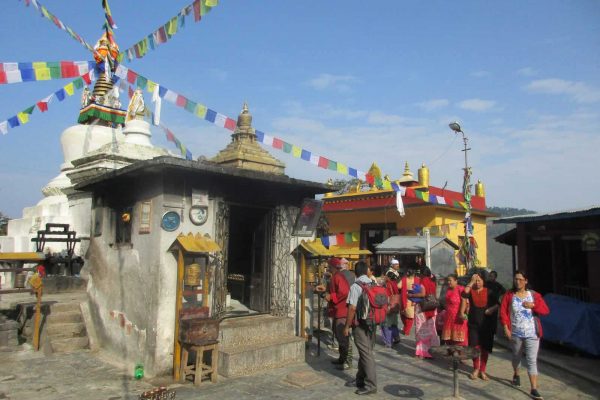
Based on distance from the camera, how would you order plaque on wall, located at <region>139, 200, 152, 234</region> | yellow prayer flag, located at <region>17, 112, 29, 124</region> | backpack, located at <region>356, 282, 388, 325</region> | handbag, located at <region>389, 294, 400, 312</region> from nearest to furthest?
1. backpack, located at <region>356, 282, 388, 325</region>
2. plaque on wall, located at <region>139, 200, 152, 234</region>
3. handbag, located at <region>389, 294, 400, 312</region>
4. yellow prayer flag, located at <region>17, 112, 29, 124</region>

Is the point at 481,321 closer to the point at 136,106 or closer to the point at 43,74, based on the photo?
the point at 43,74

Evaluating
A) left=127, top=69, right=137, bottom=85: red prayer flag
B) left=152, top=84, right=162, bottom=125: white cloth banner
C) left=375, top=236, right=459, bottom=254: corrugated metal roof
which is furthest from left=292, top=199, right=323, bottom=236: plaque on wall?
left=375, top=236, right=459, bottom=254: corrugated metal roof

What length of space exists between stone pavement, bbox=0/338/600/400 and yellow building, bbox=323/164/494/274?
11.3 m

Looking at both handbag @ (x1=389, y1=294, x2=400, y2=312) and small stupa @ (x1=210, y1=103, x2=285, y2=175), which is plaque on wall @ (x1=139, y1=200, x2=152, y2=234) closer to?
handbag @ (x1=389, y1=294, x2=400, y2=312)

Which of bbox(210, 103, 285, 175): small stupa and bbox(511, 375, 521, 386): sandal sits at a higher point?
bbox(210, 103, 285, 175): small stupa

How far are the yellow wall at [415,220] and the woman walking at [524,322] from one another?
41.9 ft

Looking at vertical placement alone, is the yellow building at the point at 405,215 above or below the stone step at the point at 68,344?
above

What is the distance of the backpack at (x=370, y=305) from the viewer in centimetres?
630

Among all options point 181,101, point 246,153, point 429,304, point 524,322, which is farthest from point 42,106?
point 246,153

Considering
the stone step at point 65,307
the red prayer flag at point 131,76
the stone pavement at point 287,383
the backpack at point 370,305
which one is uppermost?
the red prayer flag at point 131,76

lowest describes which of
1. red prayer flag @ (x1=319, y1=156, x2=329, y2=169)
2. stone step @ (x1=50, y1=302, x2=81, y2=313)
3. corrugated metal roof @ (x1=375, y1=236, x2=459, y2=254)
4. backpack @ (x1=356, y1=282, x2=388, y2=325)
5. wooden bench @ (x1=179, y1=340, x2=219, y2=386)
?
wooden bench @ (x1=179, y1=340, x2=219, y2=386)

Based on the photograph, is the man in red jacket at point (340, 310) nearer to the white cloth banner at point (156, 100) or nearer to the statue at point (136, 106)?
Result: the white cloth banner at point (156, 100)

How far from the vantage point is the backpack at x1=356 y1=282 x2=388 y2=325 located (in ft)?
20.7

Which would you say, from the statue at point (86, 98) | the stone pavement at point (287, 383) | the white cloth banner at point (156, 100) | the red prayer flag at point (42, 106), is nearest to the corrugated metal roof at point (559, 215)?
the stone pavement at point (287, 383)
